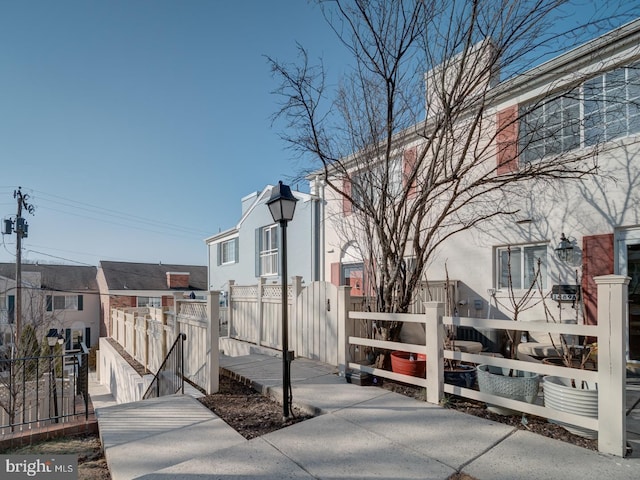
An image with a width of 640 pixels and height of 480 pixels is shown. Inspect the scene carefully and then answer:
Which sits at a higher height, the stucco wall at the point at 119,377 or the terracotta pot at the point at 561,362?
the terracotta pot at the point at 561,362

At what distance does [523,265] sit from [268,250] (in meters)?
9.09

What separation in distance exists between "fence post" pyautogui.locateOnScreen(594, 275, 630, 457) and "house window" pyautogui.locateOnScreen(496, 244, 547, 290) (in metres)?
4.27

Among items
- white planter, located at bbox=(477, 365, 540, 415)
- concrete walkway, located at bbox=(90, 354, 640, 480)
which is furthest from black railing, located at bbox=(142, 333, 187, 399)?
white planter, located at bbox=(477, 365, 540, 415)

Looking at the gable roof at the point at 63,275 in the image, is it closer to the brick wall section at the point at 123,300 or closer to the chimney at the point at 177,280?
the chimney at the point at 177,280

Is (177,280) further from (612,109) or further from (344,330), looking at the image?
(612,109)

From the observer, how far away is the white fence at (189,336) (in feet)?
16.4

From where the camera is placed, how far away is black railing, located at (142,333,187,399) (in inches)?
227

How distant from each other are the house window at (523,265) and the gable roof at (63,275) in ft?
104

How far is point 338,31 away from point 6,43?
7251 mm

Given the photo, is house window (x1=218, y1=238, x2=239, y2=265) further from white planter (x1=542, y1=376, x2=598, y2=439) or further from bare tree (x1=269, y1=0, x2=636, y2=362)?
white planter (x1=542, y1=376, x2=598, y2=439)

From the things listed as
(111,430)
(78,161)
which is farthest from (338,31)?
(78,161)

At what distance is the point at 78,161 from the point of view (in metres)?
12.3

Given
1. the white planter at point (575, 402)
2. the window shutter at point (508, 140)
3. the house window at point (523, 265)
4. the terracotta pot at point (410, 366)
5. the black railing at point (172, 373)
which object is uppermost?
the window shutter at point (508, 140)

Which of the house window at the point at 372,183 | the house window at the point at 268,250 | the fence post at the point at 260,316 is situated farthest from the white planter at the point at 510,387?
the house window at the point at 268,250
